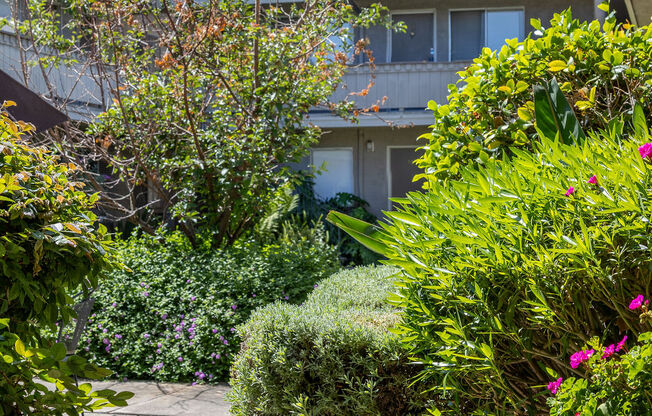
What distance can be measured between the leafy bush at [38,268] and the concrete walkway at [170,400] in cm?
340

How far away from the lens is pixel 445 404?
339cm

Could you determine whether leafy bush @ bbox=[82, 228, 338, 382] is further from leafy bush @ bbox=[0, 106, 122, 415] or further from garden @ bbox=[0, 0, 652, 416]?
leafy bush @ bbox=[0, 106, 122, 415]

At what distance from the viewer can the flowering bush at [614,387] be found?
6.66 feet

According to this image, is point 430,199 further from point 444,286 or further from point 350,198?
point 350,198

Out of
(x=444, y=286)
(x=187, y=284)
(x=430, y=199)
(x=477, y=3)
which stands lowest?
(x=187, y=284)

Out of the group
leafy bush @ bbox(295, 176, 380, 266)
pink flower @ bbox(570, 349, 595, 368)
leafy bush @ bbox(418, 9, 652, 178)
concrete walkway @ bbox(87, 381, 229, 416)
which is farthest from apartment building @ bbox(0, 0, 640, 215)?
pink flower @ bbox(570, 349, 595, 368)

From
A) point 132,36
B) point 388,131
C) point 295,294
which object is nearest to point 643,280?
point 295,294

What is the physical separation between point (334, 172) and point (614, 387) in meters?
14.2

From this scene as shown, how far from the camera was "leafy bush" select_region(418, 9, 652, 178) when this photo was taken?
4090mm

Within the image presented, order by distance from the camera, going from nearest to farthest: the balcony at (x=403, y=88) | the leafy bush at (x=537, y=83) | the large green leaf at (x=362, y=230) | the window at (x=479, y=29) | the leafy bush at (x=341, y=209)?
the large green leaf at (x=362, y=230) → the leafy bush at (x=537, y=83) → the leafy bush at (x=341, y=209) → the balcony at (x=403, y=88) → the window at (x=479, y=29)

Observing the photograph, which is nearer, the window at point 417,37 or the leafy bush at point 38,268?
the leafy bush at point 38,268

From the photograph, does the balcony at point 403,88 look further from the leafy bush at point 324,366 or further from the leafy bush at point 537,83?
the leafy bush at point 324,366

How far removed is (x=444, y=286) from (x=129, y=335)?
20.6 feet

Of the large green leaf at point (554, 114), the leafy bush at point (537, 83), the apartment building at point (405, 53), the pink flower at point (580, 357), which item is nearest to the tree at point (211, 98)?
the leafy bush at point (537, 83)
